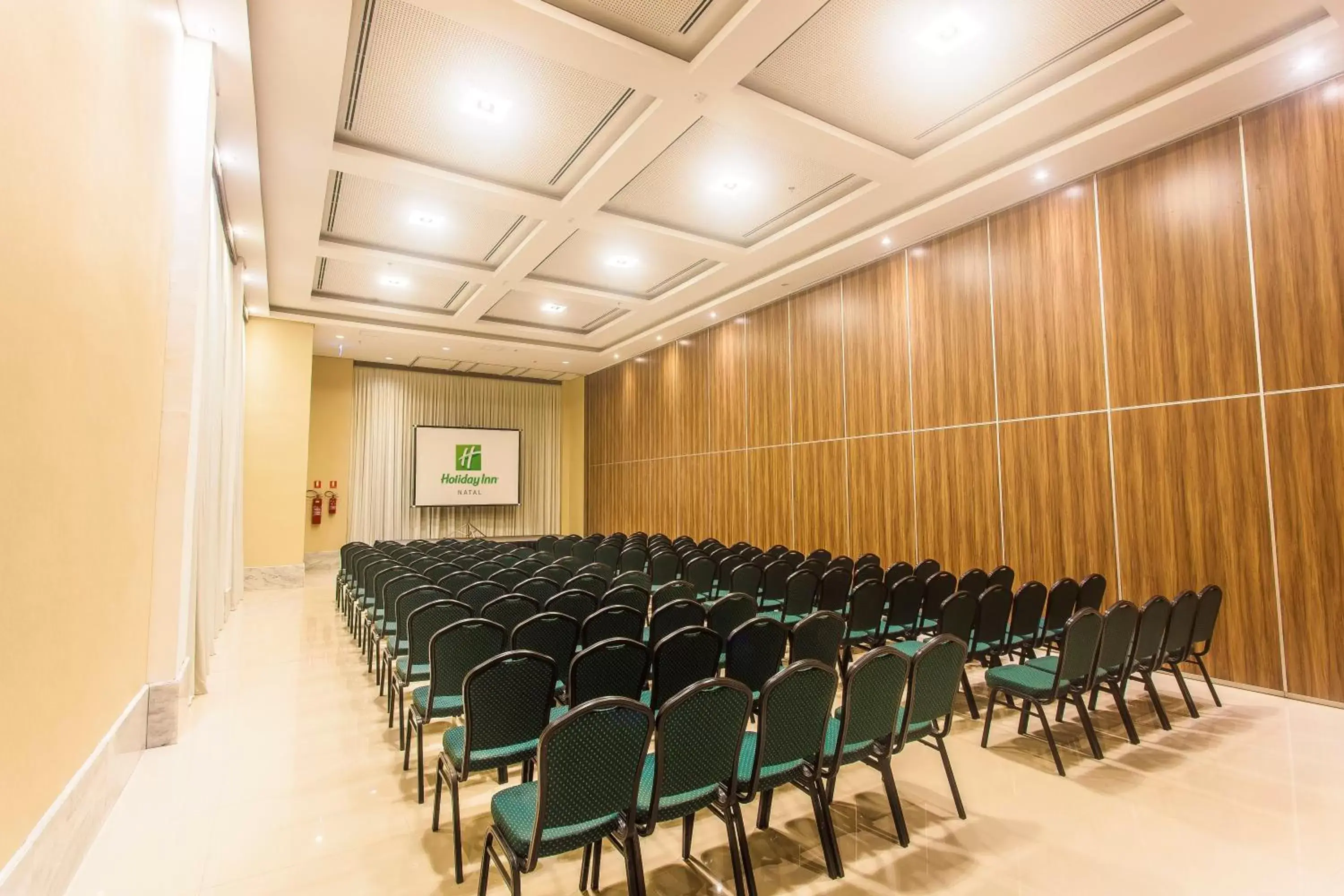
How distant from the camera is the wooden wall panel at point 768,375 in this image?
10.5m

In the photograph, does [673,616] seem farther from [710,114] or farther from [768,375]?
[768,375]

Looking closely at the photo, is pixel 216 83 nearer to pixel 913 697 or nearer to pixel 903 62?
pixel 903 62

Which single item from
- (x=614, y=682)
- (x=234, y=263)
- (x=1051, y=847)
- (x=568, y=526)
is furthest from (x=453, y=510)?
(x=1051, y=847)

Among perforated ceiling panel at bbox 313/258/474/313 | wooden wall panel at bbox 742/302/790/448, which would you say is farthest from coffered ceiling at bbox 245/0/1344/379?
wooden wall panel at bbox 742/302/790/448

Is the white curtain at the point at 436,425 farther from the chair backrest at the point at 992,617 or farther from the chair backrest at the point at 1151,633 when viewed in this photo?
the chair backrest at the point at 1151,633

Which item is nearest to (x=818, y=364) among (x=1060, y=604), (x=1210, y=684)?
(x=1060, y=604)

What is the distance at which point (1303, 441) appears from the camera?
4.99m

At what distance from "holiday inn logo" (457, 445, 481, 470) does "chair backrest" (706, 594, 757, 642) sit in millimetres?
13140

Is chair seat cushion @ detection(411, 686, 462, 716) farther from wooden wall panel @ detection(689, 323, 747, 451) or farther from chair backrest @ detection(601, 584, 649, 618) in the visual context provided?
wooden wall panel @ detection(689, 323, 747, 451)

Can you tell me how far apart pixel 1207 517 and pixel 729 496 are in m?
7.24

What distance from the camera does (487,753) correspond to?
2736 mm

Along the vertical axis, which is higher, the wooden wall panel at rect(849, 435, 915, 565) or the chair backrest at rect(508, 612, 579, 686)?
the wooden wall panel at rect(849, 435, 915, 565)

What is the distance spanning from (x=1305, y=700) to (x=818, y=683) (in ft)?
16.3

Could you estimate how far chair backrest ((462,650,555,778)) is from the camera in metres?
2.59
